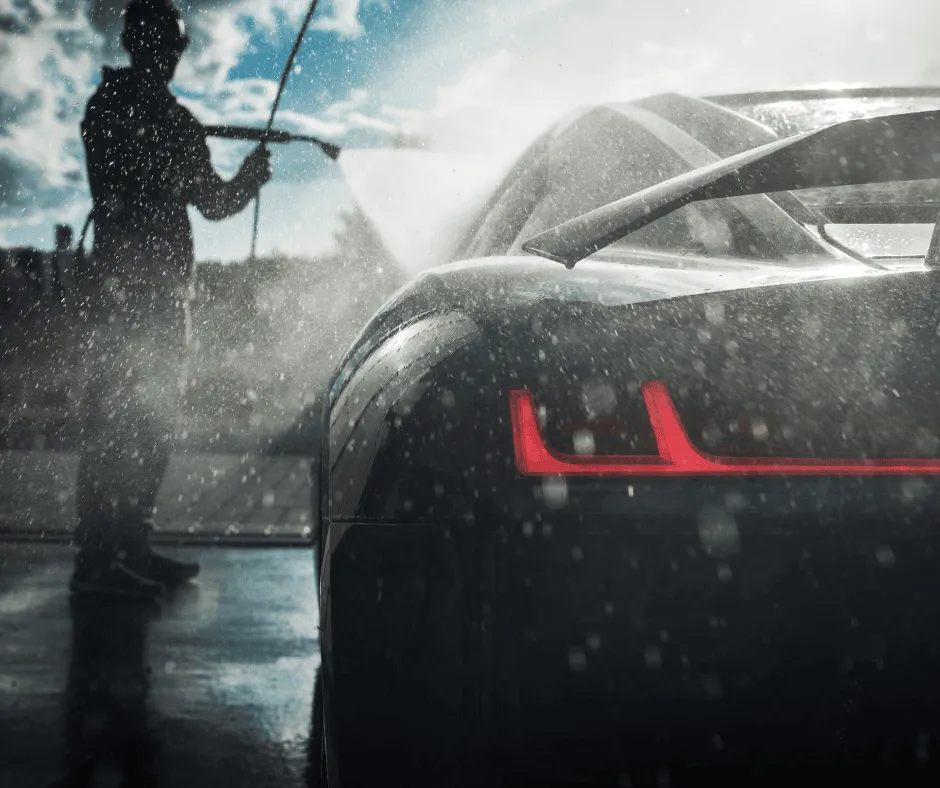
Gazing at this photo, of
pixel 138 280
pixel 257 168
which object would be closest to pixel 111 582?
pixel 138 280

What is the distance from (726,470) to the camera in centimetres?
95

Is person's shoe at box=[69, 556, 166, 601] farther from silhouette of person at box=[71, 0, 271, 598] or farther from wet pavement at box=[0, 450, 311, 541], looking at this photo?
wet pavement at box=[0, 450, 311, 541]

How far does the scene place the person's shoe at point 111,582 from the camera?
4.02 metres

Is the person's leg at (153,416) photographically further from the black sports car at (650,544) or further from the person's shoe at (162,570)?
the black sports car at (650,544)

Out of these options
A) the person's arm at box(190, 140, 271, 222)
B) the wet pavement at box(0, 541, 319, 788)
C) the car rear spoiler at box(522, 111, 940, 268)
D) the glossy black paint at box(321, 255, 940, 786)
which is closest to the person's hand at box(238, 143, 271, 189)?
the person's arm at box(190, 140, 271, 222)

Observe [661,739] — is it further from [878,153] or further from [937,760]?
Result: [878,153]

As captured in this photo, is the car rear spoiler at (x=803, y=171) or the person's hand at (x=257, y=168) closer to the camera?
the car rear spoiler at (x=803, y=171)

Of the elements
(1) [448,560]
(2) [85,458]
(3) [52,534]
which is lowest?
(3) [52,534]

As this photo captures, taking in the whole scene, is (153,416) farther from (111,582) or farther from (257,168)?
(257,168)

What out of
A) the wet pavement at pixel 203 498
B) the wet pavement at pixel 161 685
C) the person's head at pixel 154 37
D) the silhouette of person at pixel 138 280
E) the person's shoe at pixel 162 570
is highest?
the person's head at pixel 154 37

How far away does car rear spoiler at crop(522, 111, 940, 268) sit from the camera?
3.64 ft

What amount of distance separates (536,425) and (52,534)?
566 cm

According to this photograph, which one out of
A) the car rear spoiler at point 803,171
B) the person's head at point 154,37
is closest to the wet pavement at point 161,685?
the car rear spoiler at point 803,171

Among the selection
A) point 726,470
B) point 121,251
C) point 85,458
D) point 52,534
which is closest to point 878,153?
point 726,470
